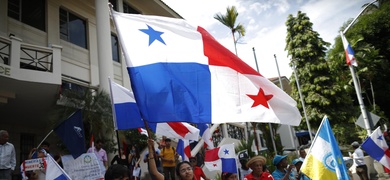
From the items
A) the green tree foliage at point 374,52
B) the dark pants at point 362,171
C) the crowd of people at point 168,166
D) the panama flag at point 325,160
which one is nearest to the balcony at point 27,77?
the crowd of people at point 168,166

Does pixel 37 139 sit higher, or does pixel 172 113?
pixel 37 139

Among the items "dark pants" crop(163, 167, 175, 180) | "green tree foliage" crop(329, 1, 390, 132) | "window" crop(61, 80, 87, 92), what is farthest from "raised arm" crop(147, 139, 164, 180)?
"green tree foliage" crop(329, 1, 390, 132)

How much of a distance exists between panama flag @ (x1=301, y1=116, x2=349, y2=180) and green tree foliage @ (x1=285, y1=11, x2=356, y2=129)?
22.7 meters

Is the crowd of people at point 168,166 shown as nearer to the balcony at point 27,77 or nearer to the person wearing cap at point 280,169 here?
the person wearing cap at point 280,169

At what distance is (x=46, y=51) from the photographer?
32.5ft

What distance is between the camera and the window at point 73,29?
13.6 meters

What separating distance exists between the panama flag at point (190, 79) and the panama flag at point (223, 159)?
4.04 m

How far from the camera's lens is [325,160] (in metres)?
4.82

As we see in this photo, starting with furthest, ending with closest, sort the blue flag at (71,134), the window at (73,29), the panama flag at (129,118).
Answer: the window at (73,29), the blue flag at (71,134), the panama flag at (129,118)

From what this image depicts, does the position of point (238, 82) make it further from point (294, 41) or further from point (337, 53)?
point (337, 53)

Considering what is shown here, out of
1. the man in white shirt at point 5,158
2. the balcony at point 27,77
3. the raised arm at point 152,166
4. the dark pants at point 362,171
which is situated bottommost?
the dark pants at point 362,171

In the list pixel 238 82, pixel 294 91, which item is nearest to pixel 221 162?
pixel 238 82

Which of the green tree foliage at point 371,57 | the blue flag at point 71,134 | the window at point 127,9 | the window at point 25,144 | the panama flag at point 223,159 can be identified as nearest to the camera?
the blue flag at point 71,134

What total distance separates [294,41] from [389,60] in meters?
11.3
